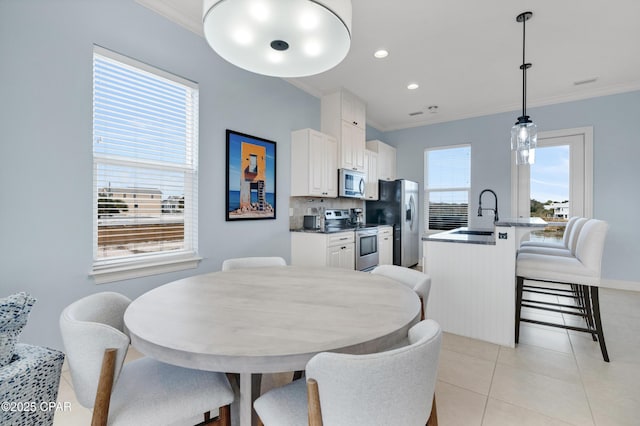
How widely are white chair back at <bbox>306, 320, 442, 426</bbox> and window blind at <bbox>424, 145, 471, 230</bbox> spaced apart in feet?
17.1

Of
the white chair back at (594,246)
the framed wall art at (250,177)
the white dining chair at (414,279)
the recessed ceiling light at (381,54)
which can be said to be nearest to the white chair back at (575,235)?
the white chair back at (594,246)

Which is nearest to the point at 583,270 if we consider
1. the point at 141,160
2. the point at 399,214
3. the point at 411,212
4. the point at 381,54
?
the point at 381,54

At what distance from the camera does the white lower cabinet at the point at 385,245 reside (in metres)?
4.73

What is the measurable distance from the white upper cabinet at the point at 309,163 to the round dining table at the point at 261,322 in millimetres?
2303

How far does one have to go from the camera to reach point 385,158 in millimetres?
5656

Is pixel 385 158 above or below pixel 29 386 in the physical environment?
above

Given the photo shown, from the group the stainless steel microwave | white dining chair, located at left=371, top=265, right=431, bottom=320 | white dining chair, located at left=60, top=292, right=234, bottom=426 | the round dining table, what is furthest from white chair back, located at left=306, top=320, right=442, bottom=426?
the stainless steel microwave

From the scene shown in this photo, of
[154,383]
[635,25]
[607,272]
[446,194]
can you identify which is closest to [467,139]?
[446,194]

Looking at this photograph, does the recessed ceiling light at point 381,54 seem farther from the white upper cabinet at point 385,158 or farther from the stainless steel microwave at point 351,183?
the white upper cabinet at point 385,158

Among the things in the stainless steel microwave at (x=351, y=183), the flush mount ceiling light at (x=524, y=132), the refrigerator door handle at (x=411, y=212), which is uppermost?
the flush mount ceiling light at (x=524, y=132)

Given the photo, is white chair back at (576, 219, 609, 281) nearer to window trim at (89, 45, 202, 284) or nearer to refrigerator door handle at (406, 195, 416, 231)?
refrigerator door handle at (406, 195, 416, 231)

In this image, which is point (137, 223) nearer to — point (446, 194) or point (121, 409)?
point (121, 409)

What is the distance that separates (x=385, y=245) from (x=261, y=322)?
13.4 ft

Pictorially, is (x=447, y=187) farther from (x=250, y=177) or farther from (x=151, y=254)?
(x=151, y=254)
